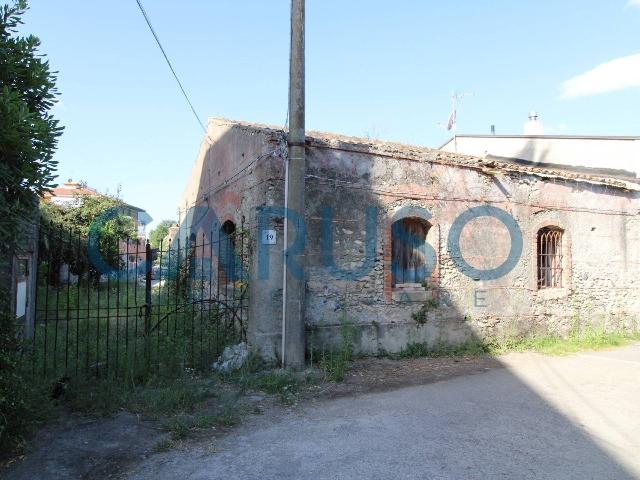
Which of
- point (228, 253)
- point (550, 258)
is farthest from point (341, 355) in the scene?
point (550, 258)

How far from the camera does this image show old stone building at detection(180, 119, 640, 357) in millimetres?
7246

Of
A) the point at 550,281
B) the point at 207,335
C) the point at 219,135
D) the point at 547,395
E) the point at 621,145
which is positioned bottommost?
the point at 547,395

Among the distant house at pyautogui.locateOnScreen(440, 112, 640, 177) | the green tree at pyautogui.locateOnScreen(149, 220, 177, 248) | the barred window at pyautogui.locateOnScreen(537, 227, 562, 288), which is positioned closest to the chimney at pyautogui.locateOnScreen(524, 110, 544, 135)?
the distant house at pyautogui.locateOnScreen(440, 112, 640, 177)

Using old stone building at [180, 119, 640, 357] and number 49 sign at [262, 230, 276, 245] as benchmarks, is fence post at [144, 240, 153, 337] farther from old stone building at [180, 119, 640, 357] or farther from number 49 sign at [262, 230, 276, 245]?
number 49 sign at [262, 230, 276, 245]

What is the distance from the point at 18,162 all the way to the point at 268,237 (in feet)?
12.5

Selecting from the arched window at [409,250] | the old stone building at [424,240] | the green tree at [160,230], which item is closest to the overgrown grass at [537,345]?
the old stone building at [424,240]

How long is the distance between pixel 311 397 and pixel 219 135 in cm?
688

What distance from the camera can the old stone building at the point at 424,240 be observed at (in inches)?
285

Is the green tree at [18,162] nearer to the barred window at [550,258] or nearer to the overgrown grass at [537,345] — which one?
the overgrown grass at [537,345]

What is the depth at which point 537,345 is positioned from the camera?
351 inches

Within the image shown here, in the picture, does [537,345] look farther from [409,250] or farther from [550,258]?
[409,250]

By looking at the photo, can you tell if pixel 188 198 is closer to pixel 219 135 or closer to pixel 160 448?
pixel 219 135

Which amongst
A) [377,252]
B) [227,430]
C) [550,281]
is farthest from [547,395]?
[550,281]

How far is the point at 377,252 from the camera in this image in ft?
25.6
